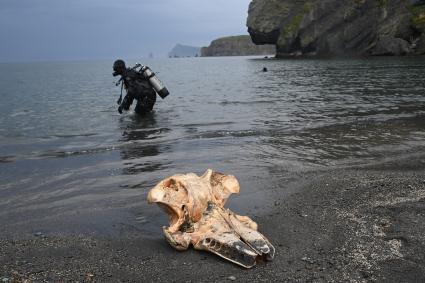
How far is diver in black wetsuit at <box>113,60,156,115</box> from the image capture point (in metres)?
17.7

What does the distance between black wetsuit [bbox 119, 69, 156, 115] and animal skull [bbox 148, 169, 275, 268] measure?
1228 centimetres

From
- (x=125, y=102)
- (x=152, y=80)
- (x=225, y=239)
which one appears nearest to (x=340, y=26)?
(x=152, y=80)

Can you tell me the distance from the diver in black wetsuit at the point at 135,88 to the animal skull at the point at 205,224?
39.0 feet

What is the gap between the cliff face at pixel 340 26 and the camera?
251 feet

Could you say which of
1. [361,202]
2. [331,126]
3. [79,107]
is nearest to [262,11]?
[79,107]

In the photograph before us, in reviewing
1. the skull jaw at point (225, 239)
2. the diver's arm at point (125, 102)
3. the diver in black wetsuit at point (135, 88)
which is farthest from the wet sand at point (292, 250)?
the diver's arm at point (125, 102)

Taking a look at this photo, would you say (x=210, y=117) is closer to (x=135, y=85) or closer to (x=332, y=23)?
(x=135, y=85)

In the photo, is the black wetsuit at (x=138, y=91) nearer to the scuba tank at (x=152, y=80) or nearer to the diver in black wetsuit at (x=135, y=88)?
the diver in black wetsuit at (x=135, y=88)

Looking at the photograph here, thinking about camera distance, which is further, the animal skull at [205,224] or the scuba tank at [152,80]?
the scuba tank at [152,80]

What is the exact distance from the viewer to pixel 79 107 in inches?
1026

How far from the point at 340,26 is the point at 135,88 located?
3333 inches

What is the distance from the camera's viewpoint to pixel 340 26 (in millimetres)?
94375

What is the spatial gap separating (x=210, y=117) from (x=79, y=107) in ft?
32.6

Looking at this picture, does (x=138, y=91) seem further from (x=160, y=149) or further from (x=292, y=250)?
(x=292, y=250)
